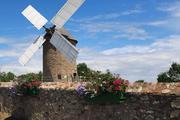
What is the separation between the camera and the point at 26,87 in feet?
61.6

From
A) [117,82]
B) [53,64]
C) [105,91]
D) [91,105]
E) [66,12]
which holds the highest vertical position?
[66,12]

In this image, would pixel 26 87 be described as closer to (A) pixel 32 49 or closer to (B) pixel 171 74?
(A) pixel 32 49

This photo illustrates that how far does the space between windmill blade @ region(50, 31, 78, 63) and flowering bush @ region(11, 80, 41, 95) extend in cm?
637

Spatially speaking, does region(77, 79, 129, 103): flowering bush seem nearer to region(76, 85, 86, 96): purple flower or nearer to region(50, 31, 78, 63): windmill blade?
region(76, 85, 86, 96): purple flower

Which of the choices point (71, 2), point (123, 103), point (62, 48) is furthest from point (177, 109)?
point (71, 2)

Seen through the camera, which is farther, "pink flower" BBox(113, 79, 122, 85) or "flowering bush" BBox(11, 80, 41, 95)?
"flowering bush" BBox(11, 80, 41, 95)

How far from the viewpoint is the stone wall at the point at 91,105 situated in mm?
11117

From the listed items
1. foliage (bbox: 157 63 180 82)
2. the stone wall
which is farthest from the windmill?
foliage (bbox: 157 63 180 82)

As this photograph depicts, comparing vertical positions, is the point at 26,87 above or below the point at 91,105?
above

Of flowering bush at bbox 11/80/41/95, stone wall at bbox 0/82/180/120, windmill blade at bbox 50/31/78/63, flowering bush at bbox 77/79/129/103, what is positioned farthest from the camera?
windmill blade at bbox 50/31/78/63

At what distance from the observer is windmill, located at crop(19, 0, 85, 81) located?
88.5 feet

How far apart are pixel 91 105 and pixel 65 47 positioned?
42.0 ft

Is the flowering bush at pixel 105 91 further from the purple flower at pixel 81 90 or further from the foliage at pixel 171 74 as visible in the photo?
the foliage at pixel 171 74

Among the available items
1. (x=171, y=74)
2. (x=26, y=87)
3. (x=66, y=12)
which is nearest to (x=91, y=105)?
(x=26, y=87)
